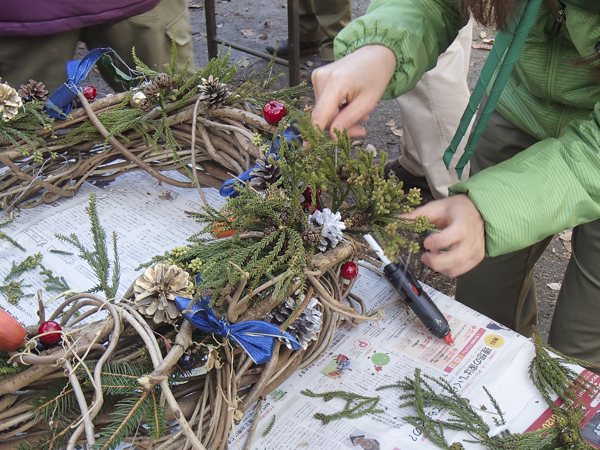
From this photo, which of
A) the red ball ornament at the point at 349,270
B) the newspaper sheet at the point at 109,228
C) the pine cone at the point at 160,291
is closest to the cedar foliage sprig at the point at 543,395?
the red ball ornament at the point at 349,270

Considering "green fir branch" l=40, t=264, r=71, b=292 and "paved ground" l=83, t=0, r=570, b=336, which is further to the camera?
"paved ground" l=83, t=0, r=570, b=336

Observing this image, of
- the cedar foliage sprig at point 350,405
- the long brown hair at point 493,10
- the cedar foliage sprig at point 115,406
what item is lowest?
the cedar foliage sprig at point 350,405

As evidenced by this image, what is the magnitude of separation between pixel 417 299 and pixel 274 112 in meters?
0.51

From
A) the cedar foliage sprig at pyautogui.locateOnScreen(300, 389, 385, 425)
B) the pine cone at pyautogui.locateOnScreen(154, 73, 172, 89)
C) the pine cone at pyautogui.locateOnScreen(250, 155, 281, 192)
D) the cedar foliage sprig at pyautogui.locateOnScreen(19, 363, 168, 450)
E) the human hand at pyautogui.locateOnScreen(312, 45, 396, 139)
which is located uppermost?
the human hand at pyautogui.locateOnScreen(312, 45, 396, 139)

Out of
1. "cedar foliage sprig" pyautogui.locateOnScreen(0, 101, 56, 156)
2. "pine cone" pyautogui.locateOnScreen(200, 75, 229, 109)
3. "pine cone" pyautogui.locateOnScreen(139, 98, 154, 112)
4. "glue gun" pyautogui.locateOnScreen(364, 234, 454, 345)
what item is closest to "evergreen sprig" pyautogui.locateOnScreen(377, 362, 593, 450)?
"glue gun" pyautogui.locateOnScreen(364, 234, 454, 345)

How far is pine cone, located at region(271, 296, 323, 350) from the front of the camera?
885 mm

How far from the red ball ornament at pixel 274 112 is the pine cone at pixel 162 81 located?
0.98 feet

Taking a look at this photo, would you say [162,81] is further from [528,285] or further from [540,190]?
[528,285]

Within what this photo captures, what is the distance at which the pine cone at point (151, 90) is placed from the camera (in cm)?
130

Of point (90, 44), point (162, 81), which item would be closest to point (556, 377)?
point (162, 81)

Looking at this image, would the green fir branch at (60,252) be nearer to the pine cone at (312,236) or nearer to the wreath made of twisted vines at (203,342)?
the wreath made of twisted vines at (203,342)

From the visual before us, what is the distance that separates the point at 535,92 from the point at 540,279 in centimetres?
139

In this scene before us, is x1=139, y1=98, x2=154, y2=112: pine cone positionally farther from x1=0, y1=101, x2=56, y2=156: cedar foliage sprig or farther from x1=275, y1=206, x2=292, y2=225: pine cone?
x1=275, y1=206, x2=292, y2=225: pine cone

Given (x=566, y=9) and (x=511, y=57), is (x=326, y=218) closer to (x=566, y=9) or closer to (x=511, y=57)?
(x=511, y=57)
